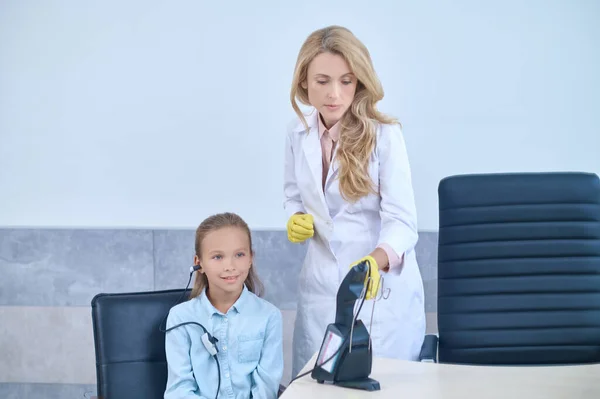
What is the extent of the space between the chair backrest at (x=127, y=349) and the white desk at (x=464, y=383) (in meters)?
0.47

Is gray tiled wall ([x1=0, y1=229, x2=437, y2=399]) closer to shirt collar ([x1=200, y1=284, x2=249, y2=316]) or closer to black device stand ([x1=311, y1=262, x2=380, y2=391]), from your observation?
shirt collar ([x1=200, y1=284, x2=249, y2=316])

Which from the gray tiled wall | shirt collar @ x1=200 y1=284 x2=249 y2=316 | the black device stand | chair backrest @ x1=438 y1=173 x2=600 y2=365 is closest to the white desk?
the black device stand

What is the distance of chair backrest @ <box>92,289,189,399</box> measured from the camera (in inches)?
81.0

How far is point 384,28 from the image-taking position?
2.99 meters

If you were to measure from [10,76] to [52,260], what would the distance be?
2.41 ft

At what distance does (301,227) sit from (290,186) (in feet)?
0.75

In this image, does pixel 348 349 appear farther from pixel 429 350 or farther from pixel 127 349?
pixel 127 349

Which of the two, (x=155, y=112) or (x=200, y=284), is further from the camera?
(x=155, y=112)

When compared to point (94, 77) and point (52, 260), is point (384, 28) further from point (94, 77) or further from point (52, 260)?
point (52, 260)

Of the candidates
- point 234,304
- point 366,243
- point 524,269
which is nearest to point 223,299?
point 234,304

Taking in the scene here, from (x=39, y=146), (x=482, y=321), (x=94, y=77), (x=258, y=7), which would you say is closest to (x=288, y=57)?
(x=258, y=7)

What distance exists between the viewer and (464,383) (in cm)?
171

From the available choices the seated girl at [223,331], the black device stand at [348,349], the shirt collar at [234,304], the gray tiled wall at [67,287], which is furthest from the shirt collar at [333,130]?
the gray tiled wall at [67,287]

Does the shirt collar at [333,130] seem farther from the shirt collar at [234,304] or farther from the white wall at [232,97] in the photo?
the white wall at [232,97]
